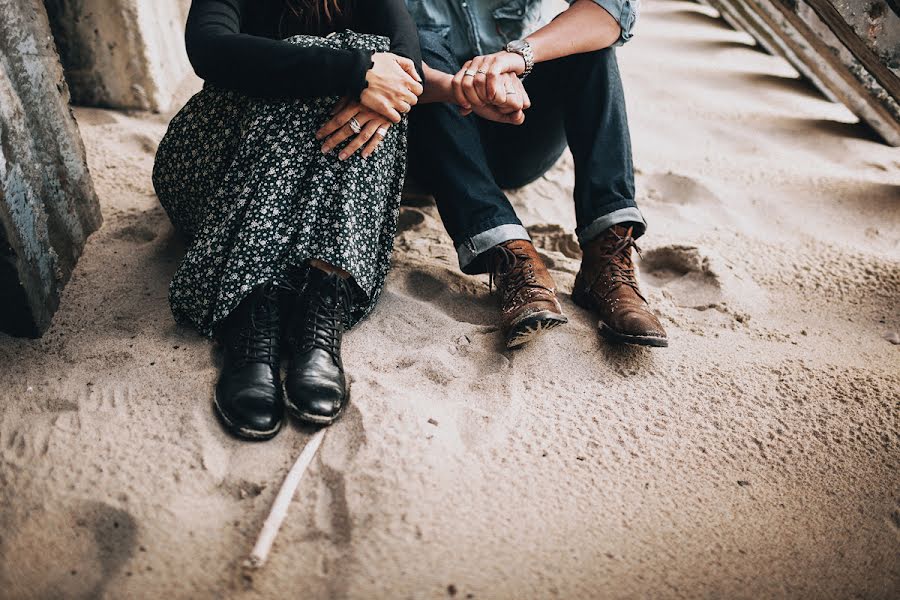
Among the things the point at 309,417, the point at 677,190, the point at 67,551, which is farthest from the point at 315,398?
the point at 677,190

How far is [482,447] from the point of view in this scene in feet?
4.37

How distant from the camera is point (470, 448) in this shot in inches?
52.3

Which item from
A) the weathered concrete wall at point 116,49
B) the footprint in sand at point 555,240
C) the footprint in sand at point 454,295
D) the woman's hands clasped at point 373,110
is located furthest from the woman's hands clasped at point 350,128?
the weathered concrete wall at point 116,49

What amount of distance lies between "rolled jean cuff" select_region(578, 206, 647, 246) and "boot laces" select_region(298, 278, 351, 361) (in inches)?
25.8

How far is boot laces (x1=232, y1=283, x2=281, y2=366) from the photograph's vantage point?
1404 mm

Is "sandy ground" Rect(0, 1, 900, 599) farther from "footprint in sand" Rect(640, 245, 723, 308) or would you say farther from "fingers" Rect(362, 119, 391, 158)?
"fingers" Rect(362, 119, 391, 158)

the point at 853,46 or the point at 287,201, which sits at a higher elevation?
the point at 853,46

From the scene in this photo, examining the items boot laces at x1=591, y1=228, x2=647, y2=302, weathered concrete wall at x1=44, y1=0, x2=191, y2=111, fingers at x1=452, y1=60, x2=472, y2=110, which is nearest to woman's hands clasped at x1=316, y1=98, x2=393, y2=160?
fingers at x1=452, y1=60, x2=472, y2=110

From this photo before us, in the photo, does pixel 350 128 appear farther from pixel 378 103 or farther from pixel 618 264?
pixel 618 264

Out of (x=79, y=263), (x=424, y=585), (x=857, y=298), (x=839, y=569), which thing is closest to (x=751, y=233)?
(x=857, y=298)

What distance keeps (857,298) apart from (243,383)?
5.75 feet

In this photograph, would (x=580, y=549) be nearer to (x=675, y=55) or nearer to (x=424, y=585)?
(x=424, y=585)

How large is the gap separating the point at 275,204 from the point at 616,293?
2.80ft

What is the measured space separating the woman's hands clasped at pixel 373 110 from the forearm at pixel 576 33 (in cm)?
39
